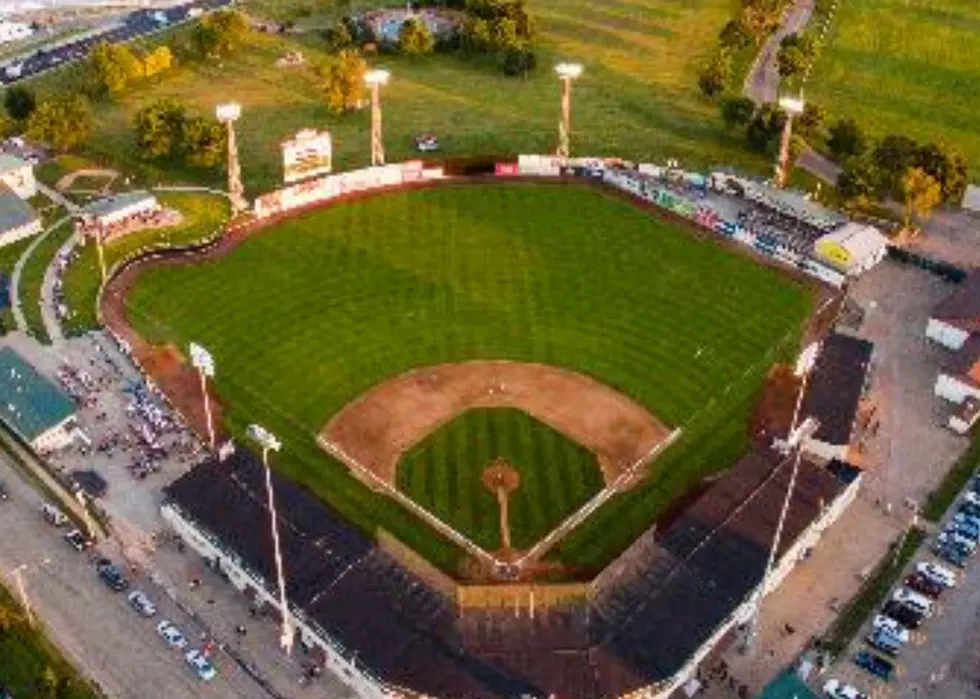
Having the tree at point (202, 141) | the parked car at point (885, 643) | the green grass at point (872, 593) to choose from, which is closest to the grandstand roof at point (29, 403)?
the tree at point (202, 141)

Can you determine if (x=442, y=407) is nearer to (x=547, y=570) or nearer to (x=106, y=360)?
(x=547, y=570)

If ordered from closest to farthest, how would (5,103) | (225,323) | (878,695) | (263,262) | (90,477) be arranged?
(878,695), (90,477), (225,323), (263,262), (5,103)

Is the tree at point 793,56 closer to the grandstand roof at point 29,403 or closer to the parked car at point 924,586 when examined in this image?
the parked car at point 924,586

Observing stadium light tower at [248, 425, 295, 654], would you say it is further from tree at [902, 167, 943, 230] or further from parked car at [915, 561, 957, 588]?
tree at [902, 167, 943, 230]

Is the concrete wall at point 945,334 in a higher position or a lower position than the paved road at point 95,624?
higher

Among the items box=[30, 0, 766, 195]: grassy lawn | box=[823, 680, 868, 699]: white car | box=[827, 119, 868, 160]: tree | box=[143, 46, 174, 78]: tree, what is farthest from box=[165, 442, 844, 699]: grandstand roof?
box=[143, 46, 174, 78]: tree

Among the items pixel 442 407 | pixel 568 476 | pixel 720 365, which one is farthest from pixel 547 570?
pixel 720 365

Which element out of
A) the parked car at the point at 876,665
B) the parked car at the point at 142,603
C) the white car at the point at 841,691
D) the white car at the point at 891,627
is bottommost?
the parked car at the point at 142,603
